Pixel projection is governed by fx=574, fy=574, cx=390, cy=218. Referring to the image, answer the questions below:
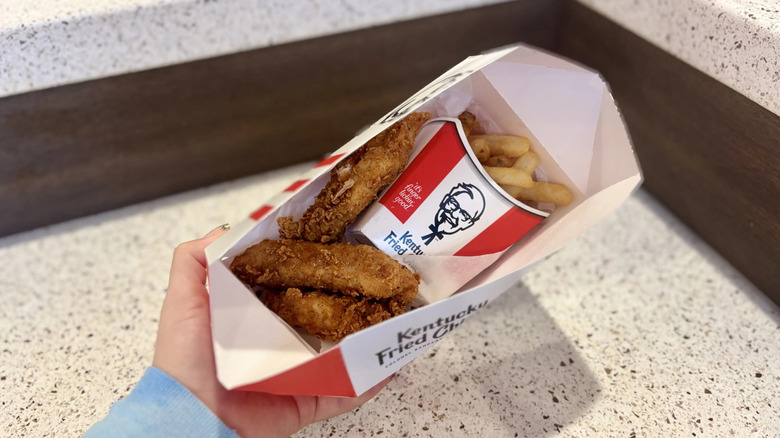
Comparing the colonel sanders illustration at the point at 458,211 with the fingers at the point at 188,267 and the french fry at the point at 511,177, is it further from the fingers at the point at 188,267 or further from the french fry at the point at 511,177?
the fingers at the point at 188,267

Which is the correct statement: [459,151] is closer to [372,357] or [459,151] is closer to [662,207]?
[372,357]

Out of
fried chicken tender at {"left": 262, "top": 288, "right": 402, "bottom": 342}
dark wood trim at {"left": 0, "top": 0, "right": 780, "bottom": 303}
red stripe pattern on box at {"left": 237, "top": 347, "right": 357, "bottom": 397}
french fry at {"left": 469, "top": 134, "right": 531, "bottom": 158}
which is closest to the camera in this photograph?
red stripe pattern on box at {"left": 237, "top": 347, "right": 357, "bottom": 397}

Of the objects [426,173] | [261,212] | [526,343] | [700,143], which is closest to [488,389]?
[526,343]

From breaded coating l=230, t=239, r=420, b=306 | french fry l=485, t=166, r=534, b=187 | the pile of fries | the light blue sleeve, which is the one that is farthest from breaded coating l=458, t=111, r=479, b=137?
the light blue sleeve

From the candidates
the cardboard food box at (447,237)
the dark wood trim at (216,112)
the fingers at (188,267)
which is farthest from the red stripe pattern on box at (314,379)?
the dark wood trim at (216,112)

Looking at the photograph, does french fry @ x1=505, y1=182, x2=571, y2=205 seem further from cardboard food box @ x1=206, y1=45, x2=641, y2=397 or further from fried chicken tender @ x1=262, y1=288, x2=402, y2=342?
fried chicken tender @ x1=262, y1=288, x2=402, y2=342
